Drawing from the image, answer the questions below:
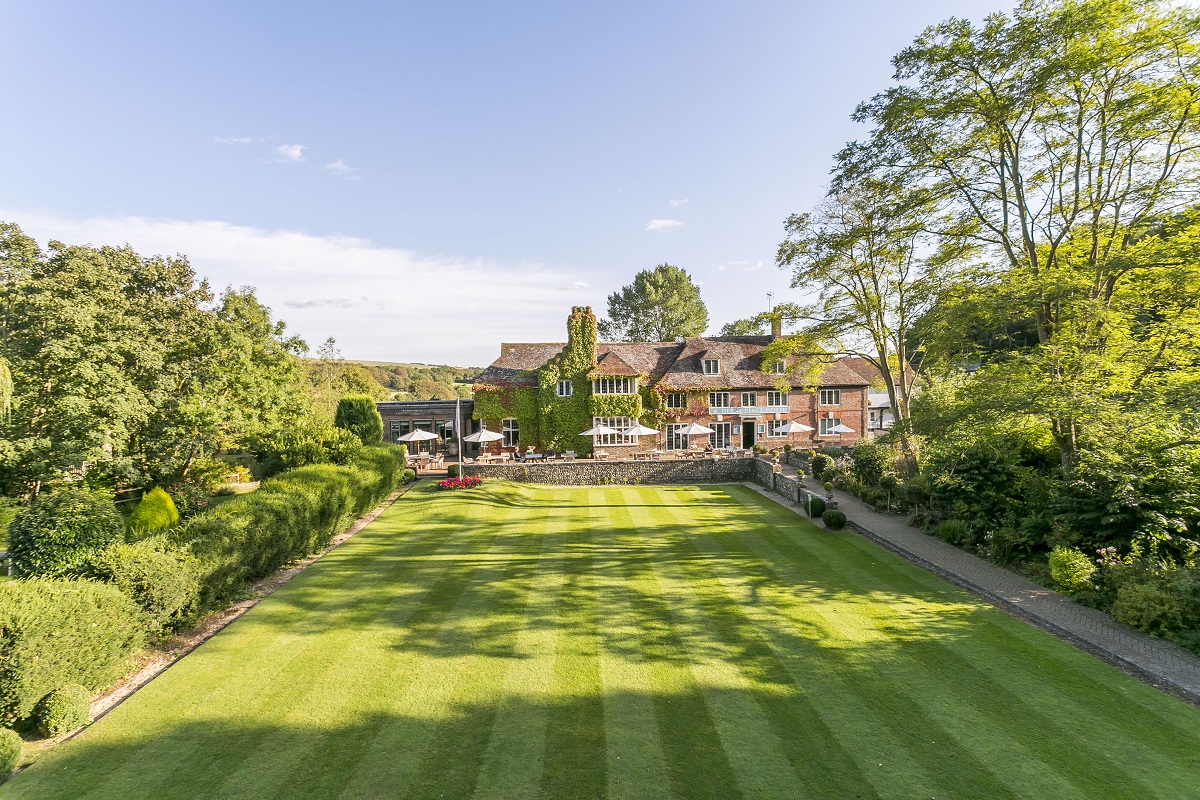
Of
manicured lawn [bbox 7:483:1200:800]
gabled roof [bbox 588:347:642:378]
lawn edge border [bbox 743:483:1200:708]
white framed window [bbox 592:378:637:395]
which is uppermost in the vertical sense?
gabled roof [bbox 588:347:642:378]

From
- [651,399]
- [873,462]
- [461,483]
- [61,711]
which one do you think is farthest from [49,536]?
[651,399]

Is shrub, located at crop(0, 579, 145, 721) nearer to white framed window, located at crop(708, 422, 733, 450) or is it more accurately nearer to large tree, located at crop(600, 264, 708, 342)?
white framed window, located at crop(708, 422, 733, 450)

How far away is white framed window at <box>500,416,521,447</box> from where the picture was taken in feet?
131

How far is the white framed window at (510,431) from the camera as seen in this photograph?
40.0 metres

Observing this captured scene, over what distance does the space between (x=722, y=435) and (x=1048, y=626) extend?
98.6 ft

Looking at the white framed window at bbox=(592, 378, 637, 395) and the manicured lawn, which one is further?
the white framed window at bbox=(592, 378, 637, 395)

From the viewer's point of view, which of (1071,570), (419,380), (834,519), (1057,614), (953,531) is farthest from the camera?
(419,380)

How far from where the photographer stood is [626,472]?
31578 mm

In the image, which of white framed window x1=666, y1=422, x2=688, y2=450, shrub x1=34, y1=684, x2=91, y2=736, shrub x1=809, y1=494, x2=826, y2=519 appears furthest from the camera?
white framed window x1=666, y1=422, x2=688, y2=450

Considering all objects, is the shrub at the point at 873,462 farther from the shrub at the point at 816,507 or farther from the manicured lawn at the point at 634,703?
the manicured lawn at the point at 634,703

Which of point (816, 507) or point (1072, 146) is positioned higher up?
point (1072, 146)

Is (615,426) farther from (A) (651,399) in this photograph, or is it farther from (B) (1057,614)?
(B) (1057,614)

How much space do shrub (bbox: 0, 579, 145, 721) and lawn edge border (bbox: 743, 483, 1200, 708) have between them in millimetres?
16739

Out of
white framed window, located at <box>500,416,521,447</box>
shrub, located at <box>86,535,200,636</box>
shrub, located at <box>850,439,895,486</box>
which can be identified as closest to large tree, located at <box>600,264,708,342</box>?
white framed window, located at <box>500,416,521,447</box>
